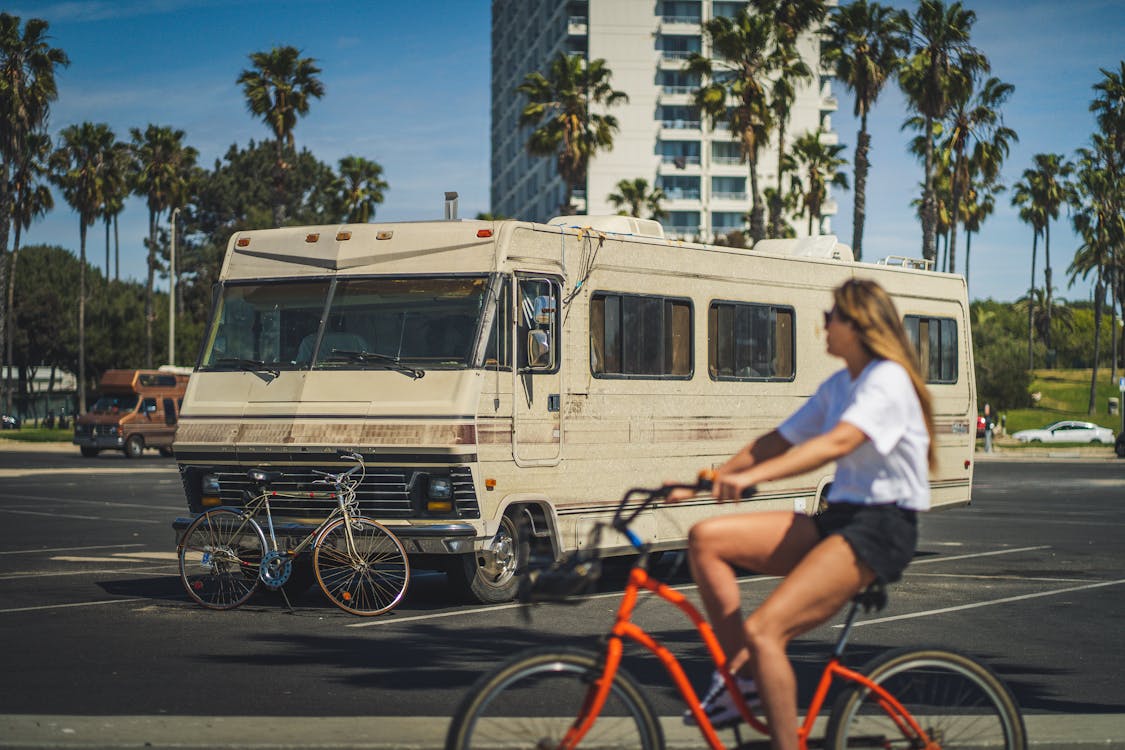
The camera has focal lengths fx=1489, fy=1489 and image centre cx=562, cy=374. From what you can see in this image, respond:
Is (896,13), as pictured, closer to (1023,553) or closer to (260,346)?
(1023,553)

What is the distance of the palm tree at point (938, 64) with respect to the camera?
4716cm

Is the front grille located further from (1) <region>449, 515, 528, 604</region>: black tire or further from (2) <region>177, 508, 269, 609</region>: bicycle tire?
(1) <region>449, 515, 528, 604</region>: black tire

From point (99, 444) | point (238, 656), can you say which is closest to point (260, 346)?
point (238, 656)

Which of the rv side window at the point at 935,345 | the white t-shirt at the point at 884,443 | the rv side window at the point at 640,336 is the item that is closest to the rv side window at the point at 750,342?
the rv side window at the point at 640,336

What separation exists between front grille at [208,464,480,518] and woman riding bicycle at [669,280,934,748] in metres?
6.94

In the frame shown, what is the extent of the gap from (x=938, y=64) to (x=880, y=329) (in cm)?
4531

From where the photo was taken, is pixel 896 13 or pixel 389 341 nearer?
pixel 389 341

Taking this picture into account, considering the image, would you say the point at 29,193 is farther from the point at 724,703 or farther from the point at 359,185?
the point at 724,703

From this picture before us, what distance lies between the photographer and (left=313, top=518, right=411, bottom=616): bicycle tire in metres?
11.4

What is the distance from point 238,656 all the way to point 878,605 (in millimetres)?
5704

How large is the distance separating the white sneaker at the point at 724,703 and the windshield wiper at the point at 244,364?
8226mm

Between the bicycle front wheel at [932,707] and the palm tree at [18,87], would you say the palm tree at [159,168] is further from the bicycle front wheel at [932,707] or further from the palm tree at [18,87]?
the bicycle front wheel at [932,707]

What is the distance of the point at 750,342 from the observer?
49.4 ft

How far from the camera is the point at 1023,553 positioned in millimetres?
17125
